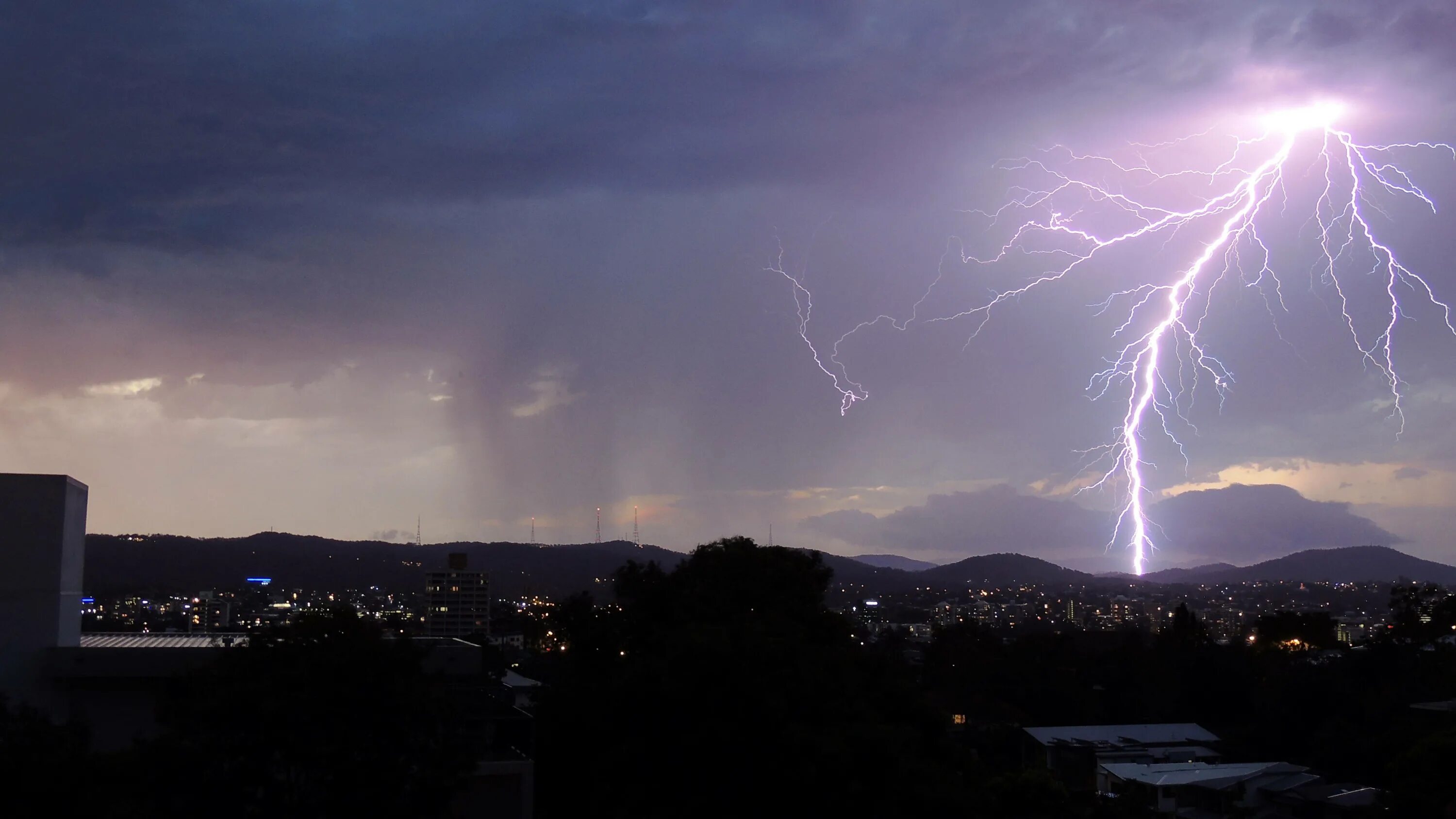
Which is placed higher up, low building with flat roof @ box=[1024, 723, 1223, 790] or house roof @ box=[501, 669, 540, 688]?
house roof @ box=[501, 669, 540, 688]

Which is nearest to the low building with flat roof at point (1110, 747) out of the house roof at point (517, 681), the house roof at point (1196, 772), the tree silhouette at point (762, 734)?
the house roof at point (1196, 772)

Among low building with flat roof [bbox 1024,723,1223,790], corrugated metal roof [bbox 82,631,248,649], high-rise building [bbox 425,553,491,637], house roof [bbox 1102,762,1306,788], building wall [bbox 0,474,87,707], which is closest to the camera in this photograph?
building wall [bbox 0,474,87,707]

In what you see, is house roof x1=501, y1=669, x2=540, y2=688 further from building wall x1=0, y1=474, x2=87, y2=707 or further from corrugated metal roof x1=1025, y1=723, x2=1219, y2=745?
corrugated metal roof x1=1025, y1=723, x2=1219, y2=745

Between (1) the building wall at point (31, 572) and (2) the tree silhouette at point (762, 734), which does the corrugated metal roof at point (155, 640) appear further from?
(2) the tree silhouette at point (762, 734)

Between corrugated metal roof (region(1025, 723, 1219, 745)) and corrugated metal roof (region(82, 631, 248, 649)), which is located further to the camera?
corrugated metal roof (region(1025, 723, 1219, 745))

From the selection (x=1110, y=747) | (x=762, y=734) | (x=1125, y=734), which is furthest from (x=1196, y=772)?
(x=762, y=734)

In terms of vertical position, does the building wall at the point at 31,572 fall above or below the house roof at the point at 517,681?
above

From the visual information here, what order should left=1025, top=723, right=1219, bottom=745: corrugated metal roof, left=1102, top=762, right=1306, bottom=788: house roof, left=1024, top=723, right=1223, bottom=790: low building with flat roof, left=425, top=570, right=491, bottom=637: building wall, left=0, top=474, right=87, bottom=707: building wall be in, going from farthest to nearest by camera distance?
left=425, top=570, right=491, bottom=637: building wall → left=1025, top=723, right=1219, bottom=745: corrugated metal roof → left=1024, top=723, right=1223, bottom=790: low building with flat roof → left=1102, top=762, right=1306, bottom=788: house roof → left=0, top=474, right=87, bottom=707: building wall

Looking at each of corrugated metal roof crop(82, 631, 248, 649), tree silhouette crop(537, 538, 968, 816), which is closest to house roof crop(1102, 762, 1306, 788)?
tree silhouette crop(537, 538, 968, 816)
